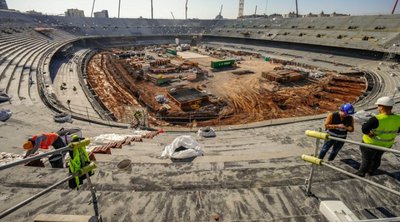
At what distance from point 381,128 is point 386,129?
9 cm

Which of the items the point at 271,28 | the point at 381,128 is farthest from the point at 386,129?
the point at 271,28

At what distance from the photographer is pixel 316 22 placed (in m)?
55.9

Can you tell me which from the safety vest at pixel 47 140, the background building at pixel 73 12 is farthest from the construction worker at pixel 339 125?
the background building at pixel 73 12

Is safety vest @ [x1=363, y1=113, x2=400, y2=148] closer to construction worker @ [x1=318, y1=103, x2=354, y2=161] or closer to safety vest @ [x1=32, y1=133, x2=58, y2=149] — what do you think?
construction worker @ [x1=318, y1=103, x2=354, y2=161]

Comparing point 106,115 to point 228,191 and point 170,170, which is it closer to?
point 170,170

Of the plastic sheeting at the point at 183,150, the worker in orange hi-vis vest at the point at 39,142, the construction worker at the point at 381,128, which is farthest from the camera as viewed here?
the plastic sheeting at the point at 183,150

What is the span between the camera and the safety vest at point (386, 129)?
4.33m

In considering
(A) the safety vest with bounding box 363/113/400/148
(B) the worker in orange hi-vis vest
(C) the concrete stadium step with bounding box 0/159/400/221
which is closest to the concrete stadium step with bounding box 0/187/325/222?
(C) the concrete stadium step with bounding box 0/159/400/221

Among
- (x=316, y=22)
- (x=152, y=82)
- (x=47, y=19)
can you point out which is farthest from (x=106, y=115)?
(x=47, y=19)

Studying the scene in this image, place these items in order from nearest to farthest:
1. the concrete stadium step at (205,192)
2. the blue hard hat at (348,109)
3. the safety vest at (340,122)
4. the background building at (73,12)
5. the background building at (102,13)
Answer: the concrete stadium step at (205,192)
the blue hard hat at (348,109)
the safety vest at (340,122)
the background building at (73,12)
the background building at (102,13)

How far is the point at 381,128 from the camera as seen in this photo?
14.4ft

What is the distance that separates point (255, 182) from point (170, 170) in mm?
1994

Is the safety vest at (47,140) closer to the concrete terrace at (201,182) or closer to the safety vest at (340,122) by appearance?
the concrete terrace at (201,182)

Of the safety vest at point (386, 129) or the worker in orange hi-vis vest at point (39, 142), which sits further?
the worker in orange hi-vis vest at point (39, 142)
